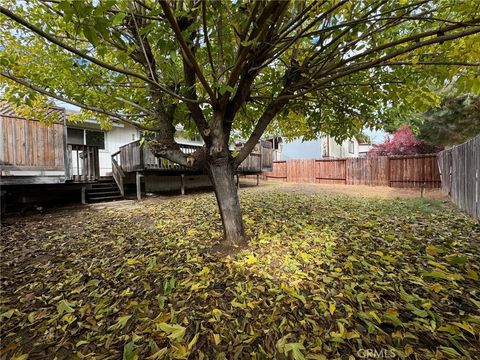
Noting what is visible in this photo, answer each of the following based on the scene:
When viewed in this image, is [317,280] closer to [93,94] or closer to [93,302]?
[93,302]

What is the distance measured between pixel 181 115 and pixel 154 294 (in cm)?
295

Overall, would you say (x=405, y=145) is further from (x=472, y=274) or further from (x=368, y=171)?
(x=472, y=274)

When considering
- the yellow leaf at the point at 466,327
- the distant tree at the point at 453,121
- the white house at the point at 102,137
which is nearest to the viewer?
the yellow leaf at the point at 466,327

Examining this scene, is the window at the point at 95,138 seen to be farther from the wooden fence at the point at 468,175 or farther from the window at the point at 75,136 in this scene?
the wooden fence at the point at 468,175

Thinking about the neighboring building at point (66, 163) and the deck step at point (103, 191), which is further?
the deck step at point (103, 191)

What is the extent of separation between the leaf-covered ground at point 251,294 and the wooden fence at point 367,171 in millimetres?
8576

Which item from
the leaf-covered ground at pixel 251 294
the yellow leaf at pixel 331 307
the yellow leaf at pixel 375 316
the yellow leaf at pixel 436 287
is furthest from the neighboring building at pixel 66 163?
the yellow leaf at pixel 436 287

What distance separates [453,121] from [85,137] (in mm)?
16458

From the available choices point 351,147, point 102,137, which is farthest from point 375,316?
point 351,147

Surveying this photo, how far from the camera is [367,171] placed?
13.4 meters

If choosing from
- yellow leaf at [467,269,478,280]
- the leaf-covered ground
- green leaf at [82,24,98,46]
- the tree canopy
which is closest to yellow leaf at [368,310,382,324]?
the leaf-covered ground

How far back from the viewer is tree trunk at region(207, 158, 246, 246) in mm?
3344

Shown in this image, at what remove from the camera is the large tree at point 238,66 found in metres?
2.38

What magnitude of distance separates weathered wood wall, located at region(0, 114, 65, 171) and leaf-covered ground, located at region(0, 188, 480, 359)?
3.06 meters
